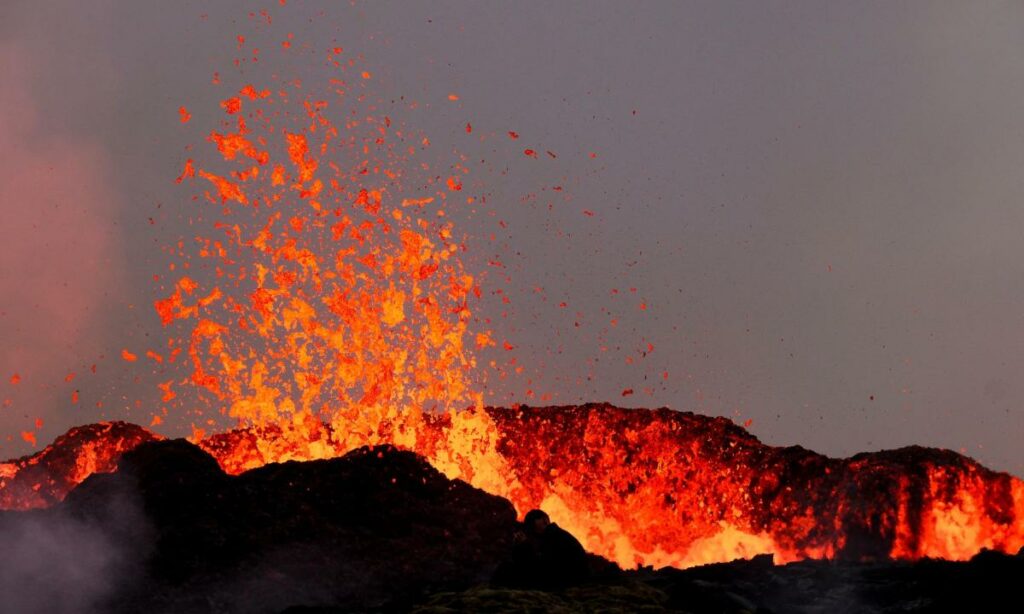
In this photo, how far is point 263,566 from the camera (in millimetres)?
25641

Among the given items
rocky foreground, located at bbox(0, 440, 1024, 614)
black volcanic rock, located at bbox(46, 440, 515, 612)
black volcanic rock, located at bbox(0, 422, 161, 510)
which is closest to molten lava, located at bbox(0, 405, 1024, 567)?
black volcanic rock, located at bbox(0, 422, 161, 510)

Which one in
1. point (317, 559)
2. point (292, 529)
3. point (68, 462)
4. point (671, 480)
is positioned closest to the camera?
point (317, 559)

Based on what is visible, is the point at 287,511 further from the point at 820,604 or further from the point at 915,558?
the point at 915,558

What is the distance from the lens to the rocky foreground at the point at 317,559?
75.4ft

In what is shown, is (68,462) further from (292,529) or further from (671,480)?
(671,480)

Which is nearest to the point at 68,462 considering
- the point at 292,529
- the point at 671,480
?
the point at 292,529

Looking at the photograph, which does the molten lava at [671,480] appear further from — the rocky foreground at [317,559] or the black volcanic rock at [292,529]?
the black volcanic rock at [292,529]

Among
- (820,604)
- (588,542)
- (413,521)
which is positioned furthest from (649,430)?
(820,604)

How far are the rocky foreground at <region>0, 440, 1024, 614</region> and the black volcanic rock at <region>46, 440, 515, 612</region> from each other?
0.12ft

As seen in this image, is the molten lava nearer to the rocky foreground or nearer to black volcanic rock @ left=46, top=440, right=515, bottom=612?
the rocky foreground

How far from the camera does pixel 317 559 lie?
26359 mm

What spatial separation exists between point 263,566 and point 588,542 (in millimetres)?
12904

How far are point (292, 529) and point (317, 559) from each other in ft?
3.84

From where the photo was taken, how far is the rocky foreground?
904 inches
